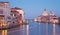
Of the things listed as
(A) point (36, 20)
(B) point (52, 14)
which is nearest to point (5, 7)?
(B) point (52, 14)

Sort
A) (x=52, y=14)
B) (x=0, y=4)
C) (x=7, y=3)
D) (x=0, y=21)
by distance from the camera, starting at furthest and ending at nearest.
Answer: (x=52, y=14), (x=7, y=3), (x=0, y=4), (x=0, y=21)

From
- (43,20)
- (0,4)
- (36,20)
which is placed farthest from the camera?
(36,20)

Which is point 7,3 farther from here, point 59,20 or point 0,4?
point 59,20

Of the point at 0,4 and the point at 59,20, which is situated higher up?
the point at 0,4

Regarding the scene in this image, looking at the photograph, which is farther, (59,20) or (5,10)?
(59,20)

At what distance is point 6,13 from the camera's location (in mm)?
15680

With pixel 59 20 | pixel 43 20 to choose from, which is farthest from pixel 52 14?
pixel 59 20

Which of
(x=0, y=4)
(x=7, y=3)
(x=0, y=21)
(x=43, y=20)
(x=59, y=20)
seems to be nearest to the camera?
(x=0, y=21)

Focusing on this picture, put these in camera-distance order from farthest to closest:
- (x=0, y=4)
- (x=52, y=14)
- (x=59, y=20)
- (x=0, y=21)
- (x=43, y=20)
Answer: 1. (x=43, y=20)
2. (x=52, y=14)
3. (x=59, y=20)
4. (x=0, y=4)
5. (x=0, y=21)

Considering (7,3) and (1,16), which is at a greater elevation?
(7,3)

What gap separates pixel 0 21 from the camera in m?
14.1

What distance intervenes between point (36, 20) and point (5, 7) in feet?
119

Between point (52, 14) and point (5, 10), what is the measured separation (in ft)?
91.4

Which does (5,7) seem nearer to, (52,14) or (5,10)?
(5,10)
